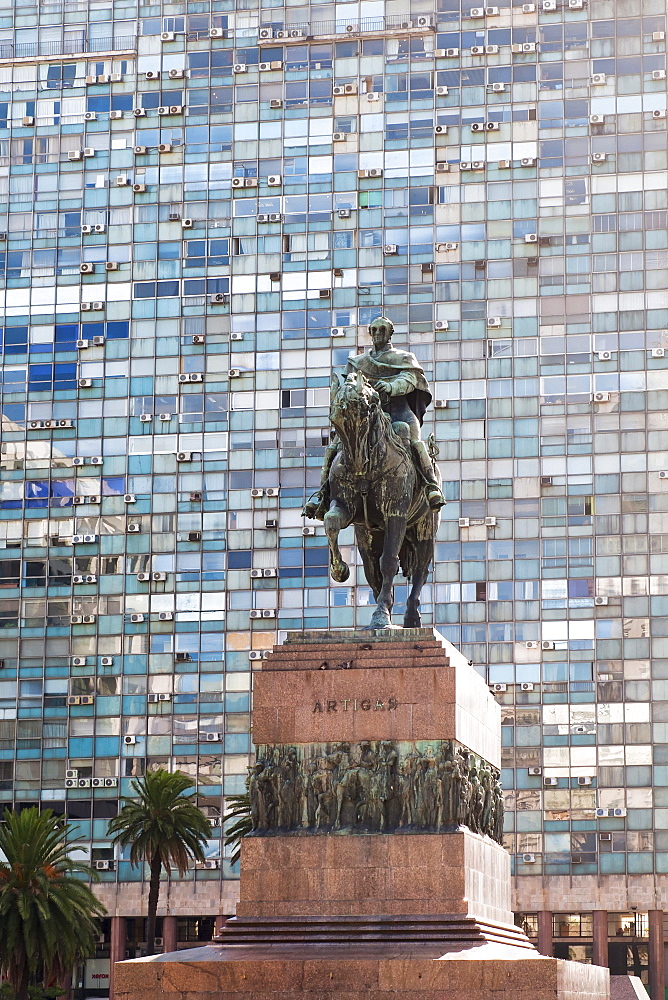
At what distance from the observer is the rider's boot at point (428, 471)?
27281 millimetres

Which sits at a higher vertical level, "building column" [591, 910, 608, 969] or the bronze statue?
the bronze statue

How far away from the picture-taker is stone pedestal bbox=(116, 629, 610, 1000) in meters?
22.8

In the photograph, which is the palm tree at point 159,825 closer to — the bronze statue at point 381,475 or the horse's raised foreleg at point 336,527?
the bronze statue at point 381,475

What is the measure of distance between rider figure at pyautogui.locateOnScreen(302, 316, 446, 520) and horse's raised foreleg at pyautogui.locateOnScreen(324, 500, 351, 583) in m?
0.46

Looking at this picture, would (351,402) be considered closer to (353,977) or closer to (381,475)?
(381,475)

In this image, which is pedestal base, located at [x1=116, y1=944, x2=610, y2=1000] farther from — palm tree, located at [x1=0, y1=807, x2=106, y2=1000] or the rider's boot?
palm tree, located at [x1=0, y1=807, x2=106, y2=1000]

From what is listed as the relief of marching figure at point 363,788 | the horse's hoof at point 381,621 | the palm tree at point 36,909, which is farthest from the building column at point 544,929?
the relief of marching figure at point 363,788

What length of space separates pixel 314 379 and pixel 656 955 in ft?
90.9

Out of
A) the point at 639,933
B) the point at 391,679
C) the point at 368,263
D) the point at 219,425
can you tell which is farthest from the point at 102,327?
the point at 391,679

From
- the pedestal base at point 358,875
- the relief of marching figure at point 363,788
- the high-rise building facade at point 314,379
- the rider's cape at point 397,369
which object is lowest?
the pedestal base at point 358,875

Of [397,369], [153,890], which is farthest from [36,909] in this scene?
[397,369]

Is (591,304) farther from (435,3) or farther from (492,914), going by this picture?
(492,914)

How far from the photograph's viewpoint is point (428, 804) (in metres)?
24.4

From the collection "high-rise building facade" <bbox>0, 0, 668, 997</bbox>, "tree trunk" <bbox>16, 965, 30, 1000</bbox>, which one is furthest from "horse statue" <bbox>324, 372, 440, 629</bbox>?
"high-rise building facade" <bbox>0, 0, 668, 997</bbox>
